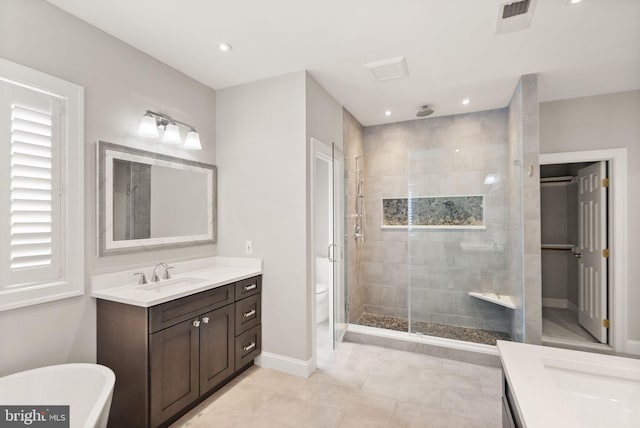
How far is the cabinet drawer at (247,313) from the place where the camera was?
254 centimetres

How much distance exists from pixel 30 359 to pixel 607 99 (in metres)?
5.36

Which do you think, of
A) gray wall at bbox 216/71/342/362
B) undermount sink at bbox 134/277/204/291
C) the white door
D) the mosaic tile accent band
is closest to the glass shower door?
gray wall at bbox 216/71/342/362

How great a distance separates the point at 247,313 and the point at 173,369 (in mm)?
764

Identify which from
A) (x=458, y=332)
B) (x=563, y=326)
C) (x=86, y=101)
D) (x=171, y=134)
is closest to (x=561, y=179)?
(x=563, y=326)

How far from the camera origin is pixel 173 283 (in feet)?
7.78

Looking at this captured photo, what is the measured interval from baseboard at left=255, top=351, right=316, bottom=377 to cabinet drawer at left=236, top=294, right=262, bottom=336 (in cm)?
34

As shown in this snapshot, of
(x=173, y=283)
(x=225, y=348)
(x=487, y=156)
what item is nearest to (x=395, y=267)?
(x=487, y=156)

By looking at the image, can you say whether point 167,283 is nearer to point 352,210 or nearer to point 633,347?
point 352,210

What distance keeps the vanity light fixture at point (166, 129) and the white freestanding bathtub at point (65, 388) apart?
162 centimetres

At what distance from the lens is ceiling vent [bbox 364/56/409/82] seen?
8.27 ft

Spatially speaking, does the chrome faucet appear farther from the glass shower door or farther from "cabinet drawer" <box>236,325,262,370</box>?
the glass shower door

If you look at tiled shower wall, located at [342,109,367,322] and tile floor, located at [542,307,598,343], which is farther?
tiled shower wall, located at [342,109,367,322]

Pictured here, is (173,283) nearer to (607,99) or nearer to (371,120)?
(371,120)

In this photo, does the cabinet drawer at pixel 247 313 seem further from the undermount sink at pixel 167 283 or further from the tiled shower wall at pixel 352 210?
the tiled shower wall at pixel 352 210
